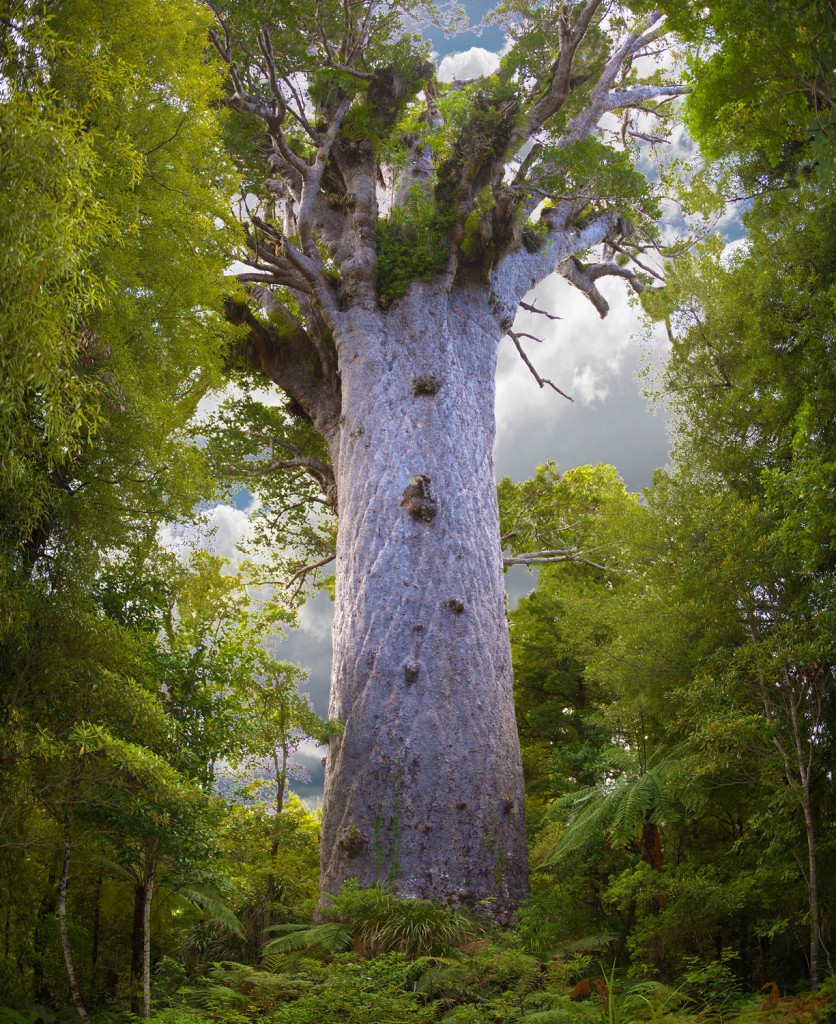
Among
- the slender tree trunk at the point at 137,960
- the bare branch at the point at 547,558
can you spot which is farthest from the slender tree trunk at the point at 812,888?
the bare branch at the point at 547,558

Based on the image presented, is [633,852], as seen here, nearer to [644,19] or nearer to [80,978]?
[80,978]

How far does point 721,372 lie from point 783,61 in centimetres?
304

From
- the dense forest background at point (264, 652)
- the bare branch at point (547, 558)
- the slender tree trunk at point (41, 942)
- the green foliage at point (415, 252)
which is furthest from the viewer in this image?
the bare branch at point (547, 558)

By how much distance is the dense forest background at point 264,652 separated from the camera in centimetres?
404

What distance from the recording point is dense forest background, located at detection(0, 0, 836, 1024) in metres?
4.04

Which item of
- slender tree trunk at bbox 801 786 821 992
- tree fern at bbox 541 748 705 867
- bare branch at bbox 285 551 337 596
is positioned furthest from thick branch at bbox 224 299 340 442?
slender tree trunk at bbox 801 786 821 992

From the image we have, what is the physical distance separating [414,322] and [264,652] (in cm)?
404

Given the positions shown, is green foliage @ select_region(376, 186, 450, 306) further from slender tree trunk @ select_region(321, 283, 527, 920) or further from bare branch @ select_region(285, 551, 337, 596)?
bare branch @ select_region(285, 551, 337, 596)

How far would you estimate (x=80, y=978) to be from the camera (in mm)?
6531

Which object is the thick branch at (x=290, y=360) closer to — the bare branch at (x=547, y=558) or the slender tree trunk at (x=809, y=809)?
the bare branch at (x=547, y=558)

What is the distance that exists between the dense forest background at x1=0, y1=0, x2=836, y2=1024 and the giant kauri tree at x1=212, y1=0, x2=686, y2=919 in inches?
26.7

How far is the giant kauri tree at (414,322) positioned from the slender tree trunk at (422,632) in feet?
0.06

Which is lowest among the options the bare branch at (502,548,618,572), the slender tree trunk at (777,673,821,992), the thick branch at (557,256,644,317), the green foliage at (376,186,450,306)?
the slender tree trunk at (777,673,821,992)

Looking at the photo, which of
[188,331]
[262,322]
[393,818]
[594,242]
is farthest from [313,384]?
[393,818]
